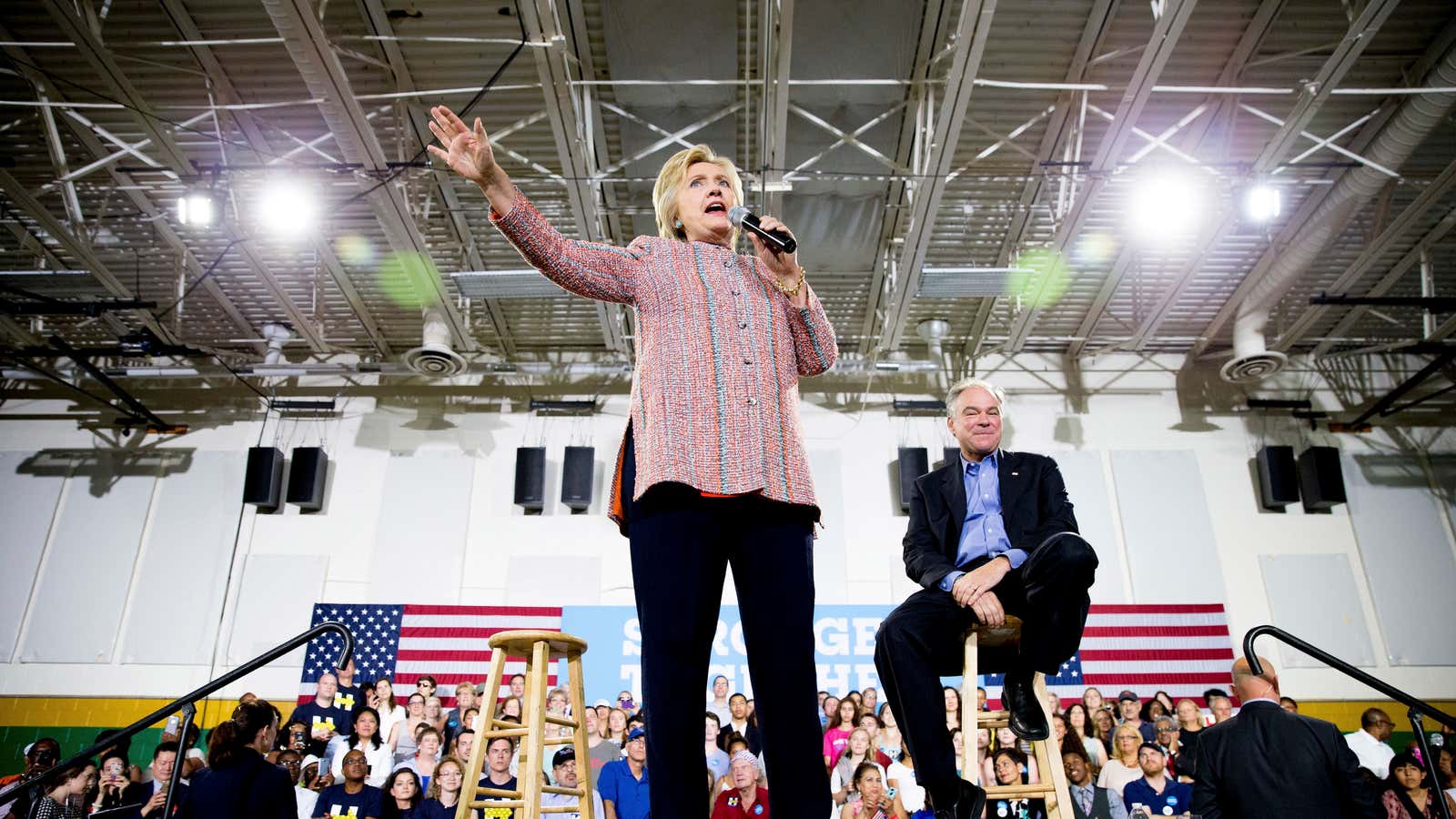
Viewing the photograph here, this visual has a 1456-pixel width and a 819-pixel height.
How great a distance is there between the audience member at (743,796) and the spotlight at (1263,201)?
564cm

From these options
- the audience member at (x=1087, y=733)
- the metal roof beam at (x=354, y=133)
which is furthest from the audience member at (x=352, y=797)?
the audience member at (x=1087, y=733)

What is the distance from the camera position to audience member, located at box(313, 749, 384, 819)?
5488 millimetres

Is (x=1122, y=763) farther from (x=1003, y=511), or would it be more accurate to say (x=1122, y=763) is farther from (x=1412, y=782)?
(x=1003, y=511)

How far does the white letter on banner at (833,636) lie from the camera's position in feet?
29.5

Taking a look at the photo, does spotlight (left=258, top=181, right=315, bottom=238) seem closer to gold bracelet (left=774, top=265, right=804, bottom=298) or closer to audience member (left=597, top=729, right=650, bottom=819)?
audience member (left=597, top=729, right=650, bottom=819)

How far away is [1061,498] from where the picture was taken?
257cm

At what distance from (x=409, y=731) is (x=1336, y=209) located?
875cm

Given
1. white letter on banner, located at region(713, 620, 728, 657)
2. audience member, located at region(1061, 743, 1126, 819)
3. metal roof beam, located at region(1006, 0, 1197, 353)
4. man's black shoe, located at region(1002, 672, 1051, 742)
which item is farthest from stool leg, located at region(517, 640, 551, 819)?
white letter on banner, located at region(713, 620, 728, 657)

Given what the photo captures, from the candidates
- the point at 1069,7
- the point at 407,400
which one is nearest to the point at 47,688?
the point at 407,400

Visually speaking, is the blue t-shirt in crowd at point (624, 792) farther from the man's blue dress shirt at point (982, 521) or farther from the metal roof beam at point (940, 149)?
the metal roof beam at point (940, 149)

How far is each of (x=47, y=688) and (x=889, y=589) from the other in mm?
8660

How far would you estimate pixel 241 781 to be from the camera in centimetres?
390

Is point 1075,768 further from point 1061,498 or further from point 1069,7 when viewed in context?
point 1069,7

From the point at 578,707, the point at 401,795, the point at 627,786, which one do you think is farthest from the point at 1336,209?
the point at 401,795
